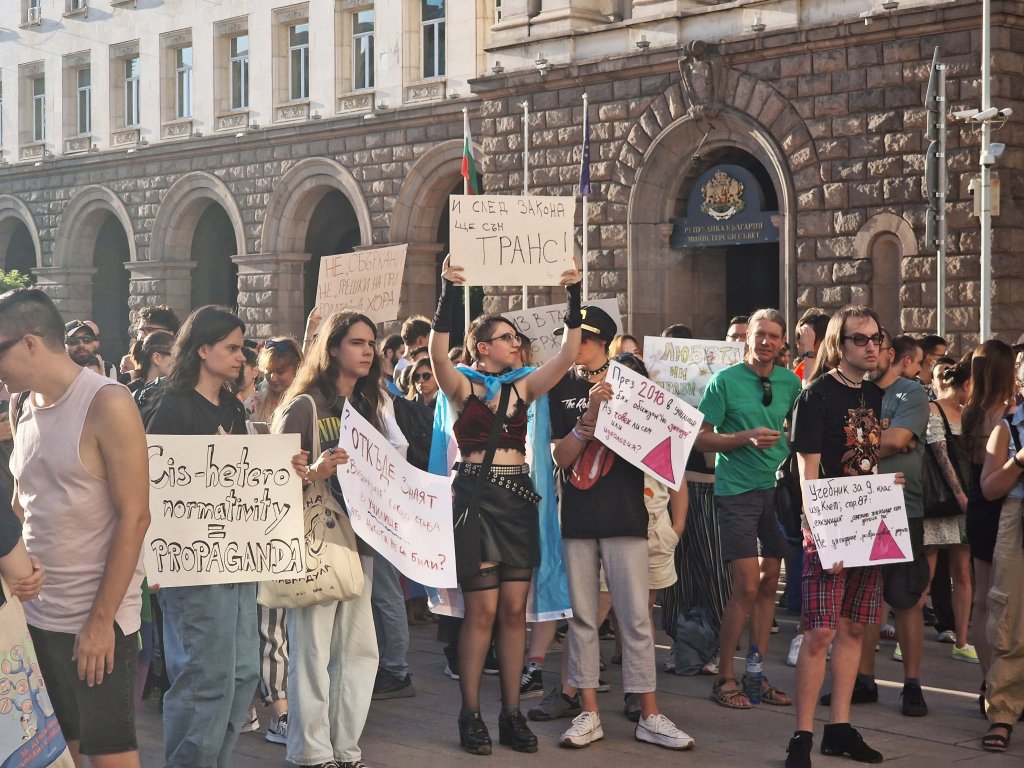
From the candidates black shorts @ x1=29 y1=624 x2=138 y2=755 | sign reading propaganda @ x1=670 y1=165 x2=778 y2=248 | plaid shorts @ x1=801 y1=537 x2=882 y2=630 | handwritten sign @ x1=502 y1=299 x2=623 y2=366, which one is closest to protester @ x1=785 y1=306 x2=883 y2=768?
plaid shorts @ x1=801 y1=537 x2=882 y2=630

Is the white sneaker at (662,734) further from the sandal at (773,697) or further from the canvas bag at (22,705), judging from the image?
the canvas bag at (22,705)

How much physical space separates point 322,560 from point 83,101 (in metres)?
32.5

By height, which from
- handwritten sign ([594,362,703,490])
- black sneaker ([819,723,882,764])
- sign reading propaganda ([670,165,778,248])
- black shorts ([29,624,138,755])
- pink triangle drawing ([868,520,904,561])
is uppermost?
sign reading propaganda ([670,165,778,248])

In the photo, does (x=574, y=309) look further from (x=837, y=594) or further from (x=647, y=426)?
(x=837, y=594)

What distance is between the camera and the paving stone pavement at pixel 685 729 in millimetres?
6668

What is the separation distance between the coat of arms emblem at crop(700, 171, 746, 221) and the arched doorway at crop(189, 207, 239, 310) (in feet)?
46.3

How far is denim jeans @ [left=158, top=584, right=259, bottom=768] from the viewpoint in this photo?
5527mm

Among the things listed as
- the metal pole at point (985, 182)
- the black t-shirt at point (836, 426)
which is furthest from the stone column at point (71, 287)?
the black t-shirt at point (836, 426)

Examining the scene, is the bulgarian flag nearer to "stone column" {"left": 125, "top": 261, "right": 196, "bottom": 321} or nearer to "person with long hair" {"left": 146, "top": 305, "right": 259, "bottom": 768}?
"stone column" {"left": 125, "top": 261, "right": 196, "bottom": 321}

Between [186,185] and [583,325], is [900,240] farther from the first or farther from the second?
[186,185]

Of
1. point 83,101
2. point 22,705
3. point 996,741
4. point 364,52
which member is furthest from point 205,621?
point 83,101

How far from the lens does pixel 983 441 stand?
827cm

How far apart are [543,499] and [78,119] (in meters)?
31.7

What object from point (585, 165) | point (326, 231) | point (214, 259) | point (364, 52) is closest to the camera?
point (585, 165)
